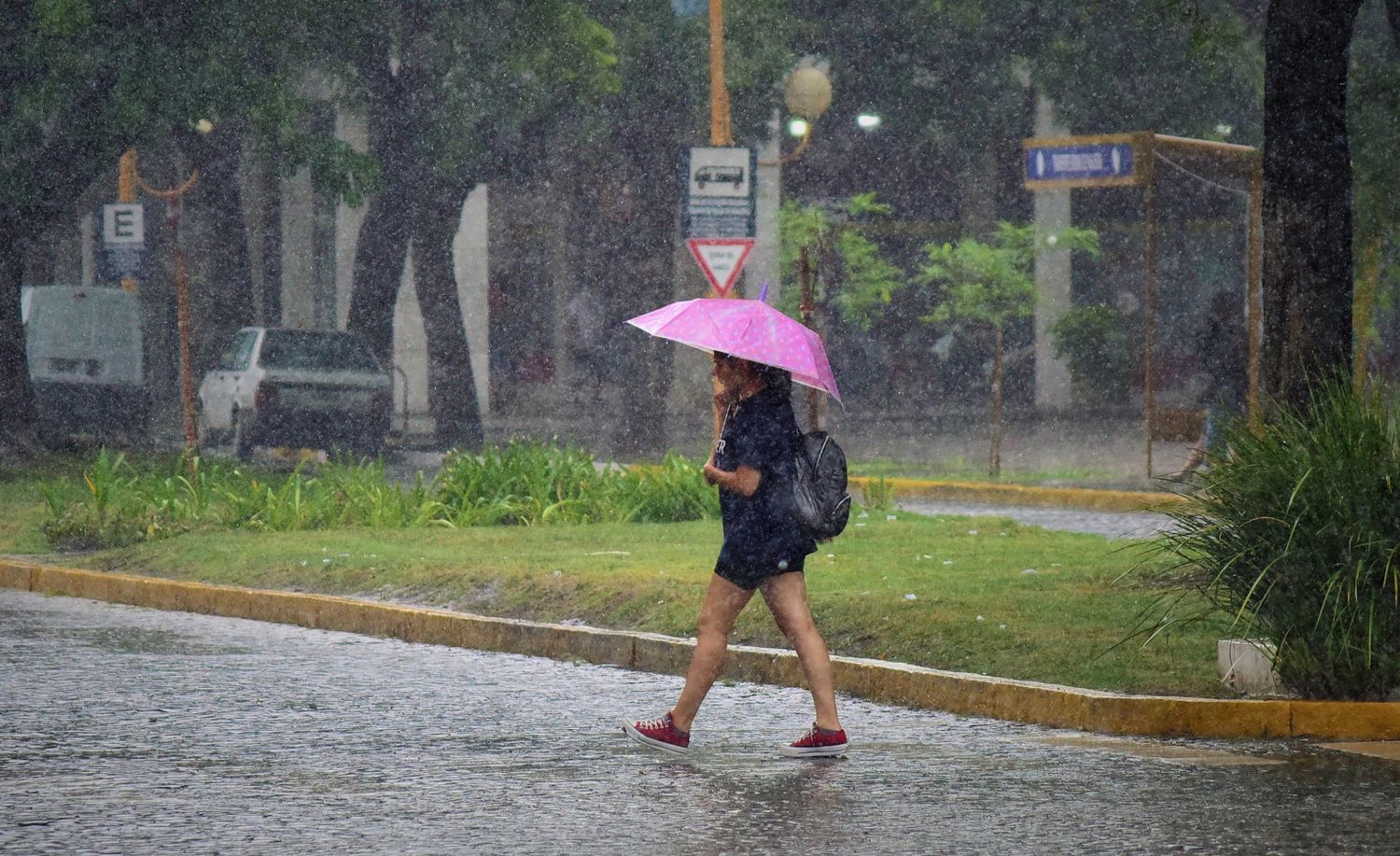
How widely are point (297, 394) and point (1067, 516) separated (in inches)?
411

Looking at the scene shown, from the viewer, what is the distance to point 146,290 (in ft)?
145

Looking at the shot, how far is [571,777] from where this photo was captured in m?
8.02

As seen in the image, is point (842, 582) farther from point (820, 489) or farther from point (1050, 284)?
point (1050, 284)

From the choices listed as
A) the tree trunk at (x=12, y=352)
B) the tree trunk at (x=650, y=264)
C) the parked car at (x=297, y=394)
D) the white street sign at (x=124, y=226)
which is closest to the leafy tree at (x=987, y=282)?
the tree trunk at (x=650, y=264)

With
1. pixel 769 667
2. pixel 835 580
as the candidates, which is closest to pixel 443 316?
pixel 835 580

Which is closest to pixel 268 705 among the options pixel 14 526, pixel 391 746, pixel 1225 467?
pixel 391 746

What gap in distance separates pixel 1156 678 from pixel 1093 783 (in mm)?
1852

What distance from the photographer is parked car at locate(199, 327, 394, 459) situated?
26.9 metres

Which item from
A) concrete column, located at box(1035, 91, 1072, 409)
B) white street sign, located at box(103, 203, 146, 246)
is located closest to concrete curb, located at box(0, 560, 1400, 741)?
white street sign, located at box(103, 203, 146, 246)

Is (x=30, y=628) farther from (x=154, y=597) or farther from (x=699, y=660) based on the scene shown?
(x=699, y=660)

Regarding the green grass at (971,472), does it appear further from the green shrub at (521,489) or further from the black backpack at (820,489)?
the black backpack at (820,489)

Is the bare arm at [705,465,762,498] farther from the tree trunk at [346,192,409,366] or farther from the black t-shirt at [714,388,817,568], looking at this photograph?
the tree trunk at [346,192,409,366]

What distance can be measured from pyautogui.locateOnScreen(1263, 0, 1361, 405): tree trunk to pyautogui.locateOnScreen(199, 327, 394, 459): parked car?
1623cm

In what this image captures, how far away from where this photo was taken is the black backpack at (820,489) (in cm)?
832
